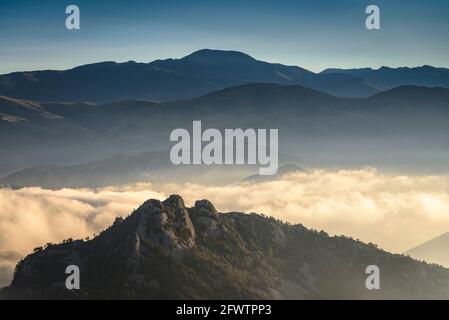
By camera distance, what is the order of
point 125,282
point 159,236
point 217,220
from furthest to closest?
point 217,220
point 159,236
point 125,282

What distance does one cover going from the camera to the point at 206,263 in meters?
149

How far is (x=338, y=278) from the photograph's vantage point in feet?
571

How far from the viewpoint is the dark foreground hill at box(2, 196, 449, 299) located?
140 m

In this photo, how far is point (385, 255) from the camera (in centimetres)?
19675

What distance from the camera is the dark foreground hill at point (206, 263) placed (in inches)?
5502
